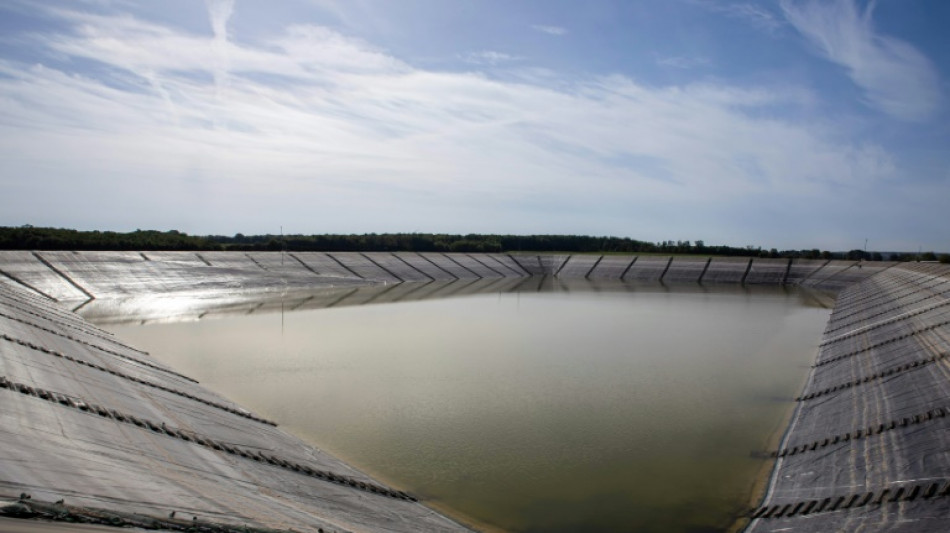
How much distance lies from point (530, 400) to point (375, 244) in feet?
159

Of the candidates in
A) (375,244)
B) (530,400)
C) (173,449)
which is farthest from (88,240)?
(173,449)

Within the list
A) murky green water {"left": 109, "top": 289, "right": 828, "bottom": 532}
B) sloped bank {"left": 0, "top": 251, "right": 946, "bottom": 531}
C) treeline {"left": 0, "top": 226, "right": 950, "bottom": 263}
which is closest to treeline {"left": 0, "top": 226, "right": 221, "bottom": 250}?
treeline {"left": 0, "top": 226, "right": 950, "bottom": 263}

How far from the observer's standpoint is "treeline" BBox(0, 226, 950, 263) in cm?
3609

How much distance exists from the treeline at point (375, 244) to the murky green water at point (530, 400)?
68.9 feet

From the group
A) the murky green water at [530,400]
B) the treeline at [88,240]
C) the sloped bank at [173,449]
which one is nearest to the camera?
the sloped bank at [173,449]

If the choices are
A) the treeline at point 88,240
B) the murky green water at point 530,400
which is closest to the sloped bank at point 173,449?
the murky green water at point 530,400

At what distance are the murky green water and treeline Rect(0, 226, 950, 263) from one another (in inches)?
827

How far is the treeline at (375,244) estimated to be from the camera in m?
36.1

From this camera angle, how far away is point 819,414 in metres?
10.4

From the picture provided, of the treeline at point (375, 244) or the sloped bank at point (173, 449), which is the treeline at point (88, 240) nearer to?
the treeline at point (375, 244)

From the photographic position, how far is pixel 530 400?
38.3ft

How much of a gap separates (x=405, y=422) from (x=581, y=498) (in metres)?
3.73

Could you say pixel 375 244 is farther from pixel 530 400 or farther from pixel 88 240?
pixel 530 400

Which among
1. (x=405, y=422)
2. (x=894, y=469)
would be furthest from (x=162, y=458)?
(x=894, y=469)
